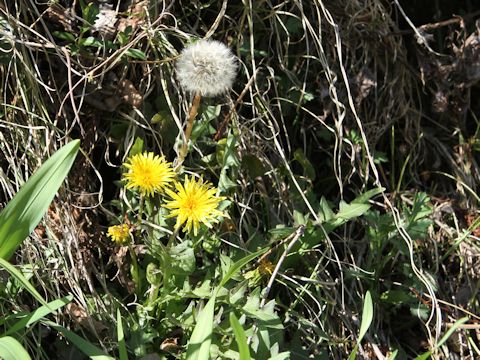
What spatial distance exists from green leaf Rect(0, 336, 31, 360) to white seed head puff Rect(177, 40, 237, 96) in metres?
0.57

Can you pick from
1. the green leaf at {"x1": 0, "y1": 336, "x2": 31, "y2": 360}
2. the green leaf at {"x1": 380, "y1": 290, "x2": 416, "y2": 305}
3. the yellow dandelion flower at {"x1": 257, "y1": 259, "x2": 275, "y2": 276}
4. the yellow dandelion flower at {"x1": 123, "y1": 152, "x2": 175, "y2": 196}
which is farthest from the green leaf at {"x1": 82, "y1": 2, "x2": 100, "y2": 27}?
the green leaf at {"x1": 380, "y1": 290, "x2": 416, "y2": 305}

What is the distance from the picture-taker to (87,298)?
154 cm

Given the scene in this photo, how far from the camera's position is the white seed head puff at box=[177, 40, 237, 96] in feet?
4.82

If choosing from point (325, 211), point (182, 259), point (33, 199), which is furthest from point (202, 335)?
point (325, 211)

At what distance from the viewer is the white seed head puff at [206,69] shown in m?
1.47

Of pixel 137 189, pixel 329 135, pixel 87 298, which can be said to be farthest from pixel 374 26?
pixel 87 298

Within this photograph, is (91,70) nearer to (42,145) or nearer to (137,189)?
(42,145)

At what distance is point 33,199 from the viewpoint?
126cm

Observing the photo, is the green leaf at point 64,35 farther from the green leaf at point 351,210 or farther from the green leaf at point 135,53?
A: the green leaf at point 351,210

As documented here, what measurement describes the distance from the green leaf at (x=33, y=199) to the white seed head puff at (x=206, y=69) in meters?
0.32

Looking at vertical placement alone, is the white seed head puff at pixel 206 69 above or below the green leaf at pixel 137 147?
above

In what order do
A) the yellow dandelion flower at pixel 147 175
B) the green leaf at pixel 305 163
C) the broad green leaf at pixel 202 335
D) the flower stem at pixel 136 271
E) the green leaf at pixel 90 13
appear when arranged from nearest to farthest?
the broad green leaf at pixel 202 335, the yellow dandelion flower at pixel 147 175, the flower stem at pixel 136 271, the green leaf at pixel 90 13, the green leaf at pixel 305 163

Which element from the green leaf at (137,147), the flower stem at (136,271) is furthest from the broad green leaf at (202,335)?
the green leaf at (137,147)

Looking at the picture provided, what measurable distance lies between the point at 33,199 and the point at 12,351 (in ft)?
0.81
